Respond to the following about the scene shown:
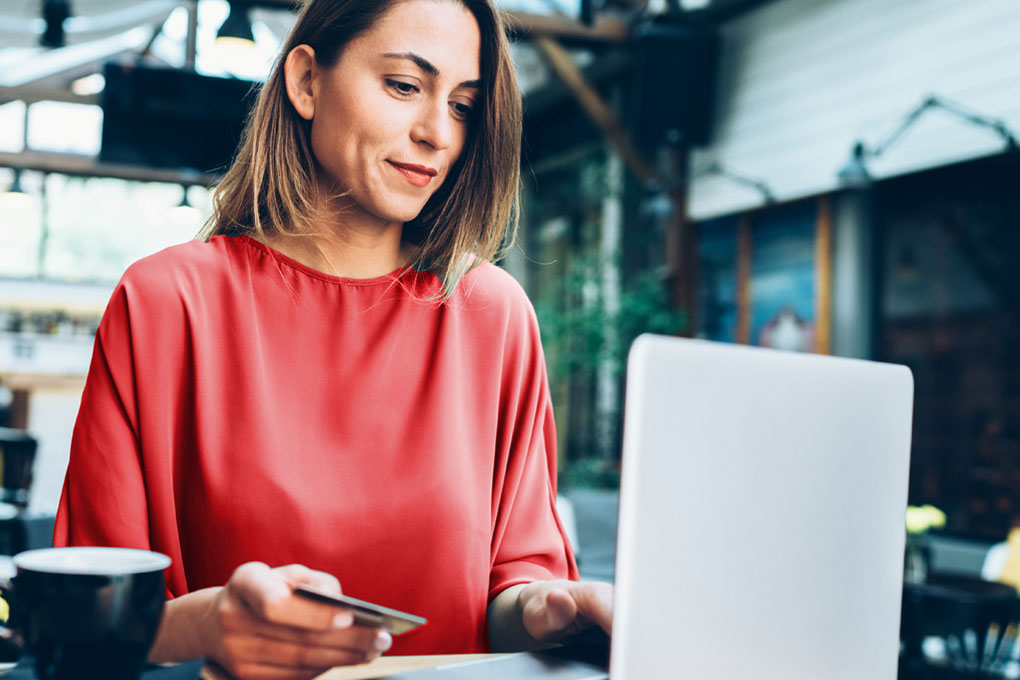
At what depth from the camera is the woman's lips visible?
0.99 m

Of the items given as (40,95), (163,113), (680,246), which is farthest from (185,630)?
(40,95)

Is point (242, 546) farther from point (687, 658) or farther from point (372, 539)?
point (687, 658)

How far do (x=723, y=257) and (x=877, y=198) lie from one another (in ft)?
4.55

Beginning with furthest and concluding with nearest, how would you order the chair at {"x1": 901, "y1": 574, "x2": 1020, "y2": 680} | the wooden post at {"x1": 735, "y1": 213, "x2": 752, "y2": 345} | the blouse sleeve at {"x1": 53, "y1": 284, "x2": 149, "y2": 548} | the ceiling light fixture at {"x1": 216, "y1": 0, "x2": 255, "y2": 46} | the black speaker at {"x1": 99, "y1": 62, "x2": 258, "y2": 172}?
the wooden post at {"x1": 735, "y1": 213, "x2": 752, "y2": 345}, the black speaker at {"x1": 99, "y1": 62, "x2": 258, "y2": 172}, the ceiling light fixture at {"x1": 216, "y1": 0, "x2": 255, "y2": 46}, the chair at {"x1": 901, "y1": 574, "x2": 1020, "y2": 680}, the blouse sleeve at {"x1": 53, "y1": 284, "x2": 149, "y2": 548}

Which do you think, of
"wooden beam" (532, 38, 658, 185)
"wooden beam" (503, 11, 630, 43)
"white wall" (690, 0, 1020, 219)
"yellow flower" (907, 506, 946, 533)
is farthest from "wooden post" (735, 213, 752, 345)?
"yellow flower" (907, 506, 946, 533)

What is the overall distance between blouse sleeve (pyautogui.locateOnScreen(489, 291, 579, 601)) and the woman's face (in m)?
0.24

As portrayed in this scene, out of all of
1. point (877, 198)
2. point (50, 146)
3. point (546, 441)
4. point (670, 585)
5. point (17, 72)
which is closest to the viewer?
point (670, 585)

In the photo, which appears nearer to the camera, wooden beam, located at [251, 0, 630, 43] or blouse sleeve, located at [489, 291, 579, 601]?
blouse sleeve, located at [489, 291, 579, 601]

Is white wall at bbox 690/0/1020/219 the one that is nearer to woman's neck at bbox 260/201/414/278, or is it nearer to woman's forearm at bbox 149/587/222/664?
woman's neck at bbox 260/201/414/278

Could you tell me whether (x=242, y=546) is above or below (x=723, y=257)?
below

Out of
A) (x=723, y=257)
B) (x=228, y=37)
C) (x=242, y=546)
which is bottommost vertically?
(x=242, y=546)

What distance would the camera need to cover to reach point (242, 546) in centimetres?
92

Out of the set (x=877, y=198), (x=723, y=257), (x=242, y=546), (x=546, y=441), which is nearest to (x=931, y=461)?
(x=877, y=198)

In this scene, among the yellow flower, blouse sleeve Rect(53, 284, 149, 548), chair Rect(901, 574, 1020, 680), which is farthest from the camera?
the yellow flower
